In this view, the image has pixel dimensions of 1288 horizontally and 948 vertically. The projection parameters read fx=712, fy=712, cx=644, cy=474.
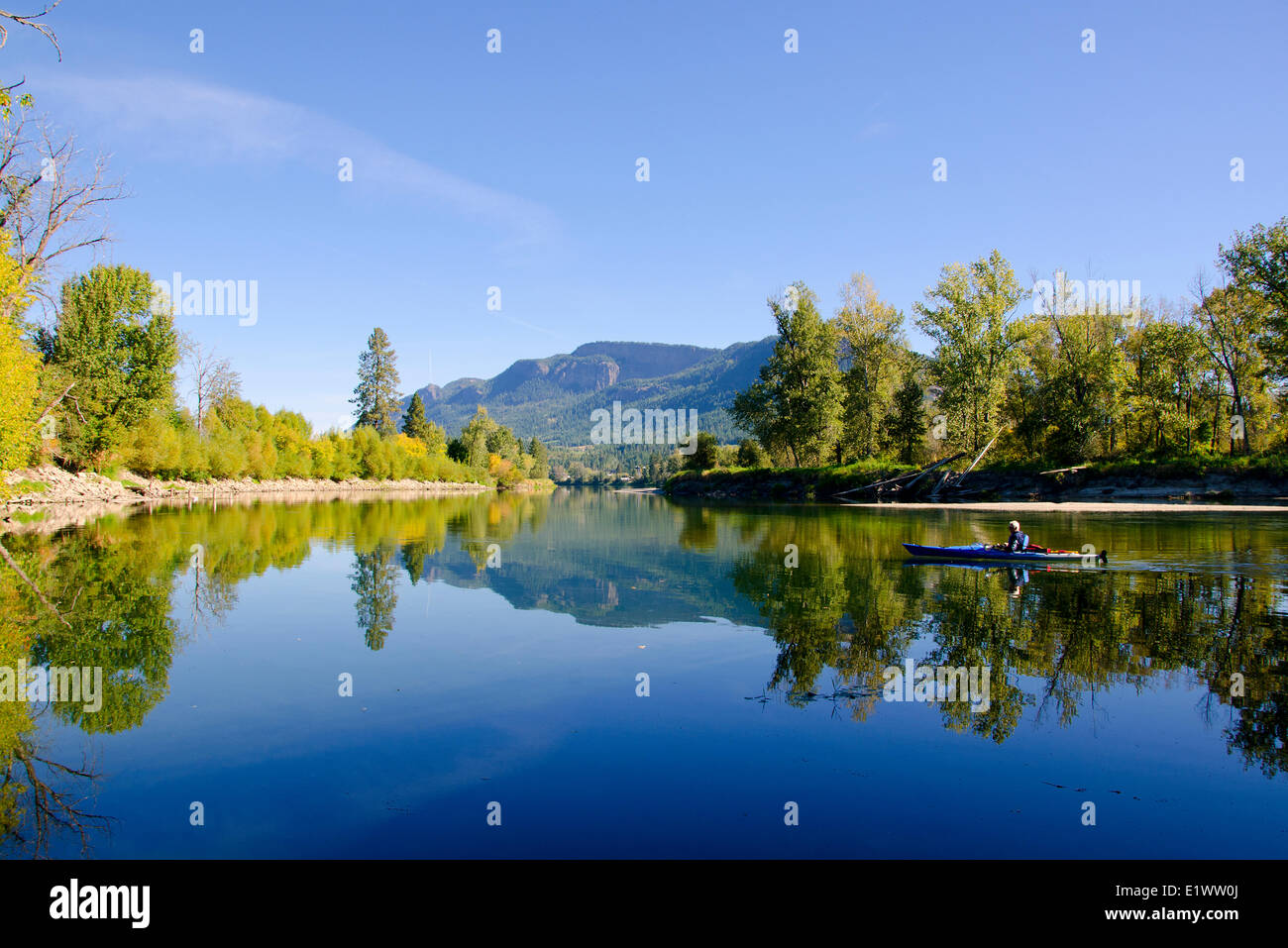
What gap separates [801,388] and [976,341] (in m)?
15.3

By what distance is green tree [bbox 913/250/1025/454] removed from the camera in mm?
52438

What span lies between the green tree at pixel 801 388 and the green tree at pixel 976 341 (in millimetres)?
9543

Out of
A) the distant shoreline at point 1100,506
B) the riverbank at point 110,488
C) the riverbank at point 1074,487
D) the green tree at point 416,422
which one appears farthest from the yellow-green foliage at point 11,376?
the green tree at point 416,422

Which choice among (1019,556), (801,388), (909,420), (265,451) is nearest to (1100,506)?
(909,420)

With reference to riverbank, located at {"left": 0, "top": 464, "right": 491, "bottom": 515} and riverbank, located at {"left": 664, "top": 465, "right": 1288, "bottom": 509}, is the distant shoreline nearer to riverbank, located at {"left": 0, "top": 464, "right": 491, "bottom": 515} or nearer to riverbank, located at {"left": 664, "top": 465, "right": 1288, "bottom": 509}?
riverbank, located at {"left": 664, "top": 465, "right": 1288, "bottom": 509}

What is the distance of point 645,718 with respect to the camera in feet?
27.6

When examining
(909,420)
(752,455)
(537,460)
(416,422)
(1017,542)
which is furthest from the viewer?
(537,460)

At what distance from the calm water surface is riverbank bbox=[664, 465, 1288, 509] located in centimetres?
3274

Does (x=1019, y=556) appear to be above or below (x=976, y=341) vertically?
below

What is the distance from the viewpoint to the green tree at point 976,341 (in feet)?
172

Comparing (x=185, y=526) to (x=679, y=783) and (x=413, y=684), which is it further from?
(x=679, y=783)

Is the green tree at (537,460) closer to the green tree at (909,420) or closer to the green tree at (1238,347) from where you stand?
the green tree at (909,420)

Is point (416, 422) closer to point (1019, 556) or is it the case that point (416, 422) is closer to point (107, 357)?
point (107, 357)
